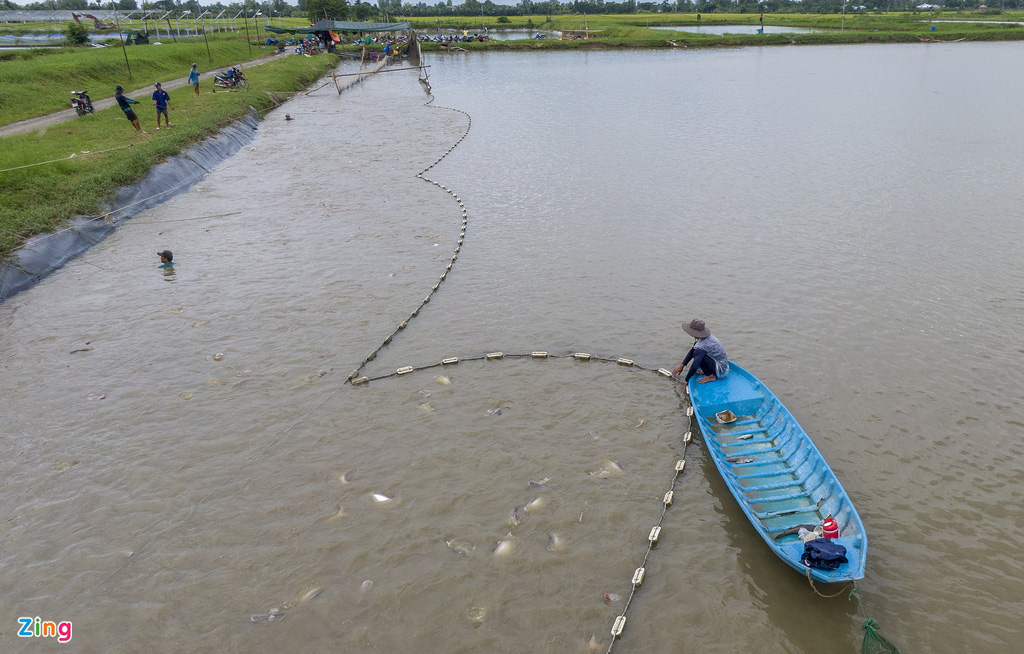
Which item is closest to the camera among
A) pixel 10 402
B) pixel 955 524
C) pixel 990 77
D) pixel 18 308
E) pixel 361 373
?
pixel 955 524

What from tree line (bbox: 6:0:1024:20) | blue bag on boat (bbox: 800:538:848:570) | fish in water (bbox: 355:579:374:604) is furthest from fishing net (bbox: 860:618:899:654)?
tree line (bbox: 6:0:1024:20)

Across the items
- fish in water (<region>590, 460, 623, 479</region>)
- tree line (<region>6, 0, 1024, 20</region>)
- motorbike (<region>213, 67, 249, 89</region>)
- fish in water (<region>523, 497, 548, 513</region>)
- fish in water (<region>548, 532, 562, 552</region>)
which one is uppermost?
tree line (<region>6, 0, 1024, 20</region>)

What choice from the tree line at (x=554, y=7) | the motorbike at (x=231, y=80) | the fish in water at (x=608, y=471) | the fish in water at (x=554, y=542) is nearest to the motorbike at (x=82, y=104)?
the motorbike at (x=231, y=80)

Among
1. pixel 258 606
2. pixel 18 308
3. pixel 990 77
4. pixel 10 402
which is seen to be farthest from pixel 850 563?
pixel 990 77

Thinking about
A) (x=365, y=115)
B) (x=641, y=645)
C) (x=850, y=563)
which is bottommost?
(x=641, y=645)

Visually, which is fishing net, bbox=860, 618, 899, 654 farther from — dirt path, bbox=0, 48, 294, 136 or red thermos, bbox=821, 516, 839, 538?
dirt path, bbox=0, 48, 294, 136

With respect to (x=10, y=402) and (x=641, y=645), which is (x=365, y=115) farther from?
(x=641, y=645)

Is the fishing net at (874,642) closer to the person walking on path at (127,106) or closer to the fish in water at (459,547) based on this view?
the fish in water at (459,547)
